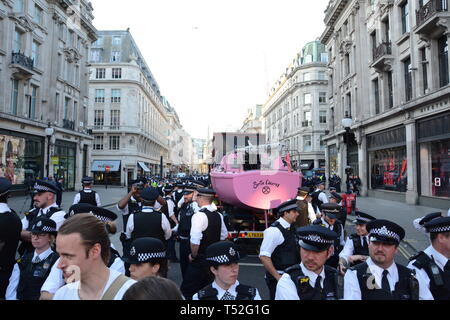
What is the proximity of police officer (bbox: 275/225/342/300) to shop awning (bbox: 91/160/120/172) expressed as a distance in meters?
47.6

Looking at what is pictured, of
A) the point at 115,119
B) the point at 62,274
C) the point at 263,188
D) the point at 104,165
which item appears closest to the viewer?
the point at 62,274

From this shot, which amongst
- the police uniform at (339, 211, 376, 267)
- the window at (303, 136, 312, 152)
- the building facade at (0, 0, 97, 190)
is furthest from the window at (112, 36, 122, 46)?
the police uniform at (339, 211, 376, 267)

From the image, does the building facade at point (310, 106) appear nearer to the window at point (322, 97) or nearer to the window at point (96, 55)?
the window at point (322, 97)

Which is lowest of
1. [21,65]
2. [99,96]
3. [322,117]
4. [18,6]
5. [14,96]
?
[14,96]

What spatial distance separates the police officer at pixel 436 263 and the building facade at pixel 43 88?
2027cm

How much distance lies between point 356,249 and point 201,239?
2.22m

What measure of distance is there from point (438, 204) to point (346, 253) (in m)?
15.5

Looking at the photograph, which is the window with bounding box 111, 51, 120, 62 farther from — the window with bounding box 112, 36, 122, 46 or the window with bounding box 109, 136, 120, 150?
the window with bounding box 109, 136, 120, 150

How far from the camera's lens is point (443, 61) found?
53.9 feet

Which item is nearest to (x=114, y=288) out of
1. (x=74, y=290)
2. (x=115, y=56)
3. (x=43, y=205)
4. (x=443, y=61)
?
(x=74, y=290)

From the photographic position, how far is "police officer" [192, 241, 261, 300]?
2.66 meters

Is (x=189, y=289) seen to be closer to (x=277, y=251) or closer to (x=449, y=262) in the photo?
(x=277, y=251)

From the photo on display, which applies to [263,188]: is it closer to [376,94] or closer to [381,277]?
[381,277]

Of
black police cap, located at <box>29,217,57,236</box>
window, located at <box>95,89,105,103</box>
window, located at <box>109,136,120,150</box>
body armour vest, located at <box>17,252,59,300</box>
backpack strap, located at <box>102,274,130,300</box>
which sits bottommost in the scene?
body armour vest, located at <box>17,252,59,300</box>
